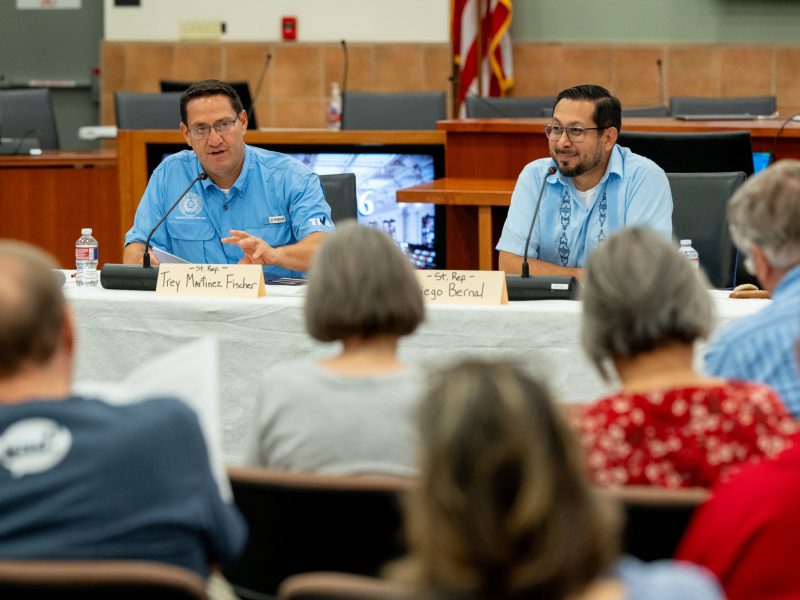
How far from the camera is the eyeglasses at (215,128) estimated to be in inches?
134

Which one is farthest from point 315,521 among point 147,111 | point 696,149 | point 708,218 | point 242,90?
point 242,90

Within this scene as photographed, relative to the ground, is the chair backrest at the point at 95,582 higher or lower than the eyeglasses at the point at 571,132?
lower

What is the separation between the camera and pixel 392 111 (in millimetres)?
6211

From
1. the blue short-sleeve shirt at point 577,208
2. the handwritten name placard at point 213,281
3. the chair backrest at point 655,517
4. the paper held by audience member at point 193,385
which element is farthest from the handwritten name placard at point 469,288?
the chair backrest at point 655,517

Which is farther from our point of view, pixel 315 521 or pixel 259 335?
pixel 259 335

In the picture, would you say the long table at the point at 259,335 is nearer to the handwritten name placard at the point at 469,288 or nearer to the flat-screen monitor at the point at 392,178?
the handwritten name placard at the point at 469,288

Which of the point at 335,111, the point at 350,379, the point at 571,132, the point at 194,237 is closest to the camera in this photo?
the point at 350,379

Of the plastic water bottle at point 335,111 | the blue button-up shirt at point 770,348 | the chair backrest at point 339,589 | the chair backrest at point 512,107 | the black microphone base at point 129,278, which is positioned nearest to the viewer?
the chair backrest at point 339,589

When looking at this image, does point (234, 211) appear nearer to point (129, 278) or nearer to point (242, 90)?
point (129, 278)

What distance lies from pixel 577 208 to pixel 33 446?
88.0 inches

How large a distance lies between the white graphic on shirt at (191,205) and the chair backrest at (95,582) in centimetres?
231

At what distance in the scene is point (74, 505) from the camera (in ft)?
4.40

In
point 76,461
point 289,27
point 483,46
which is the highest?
point 289,27

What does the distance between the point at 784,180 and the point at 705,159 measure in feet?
7.42
